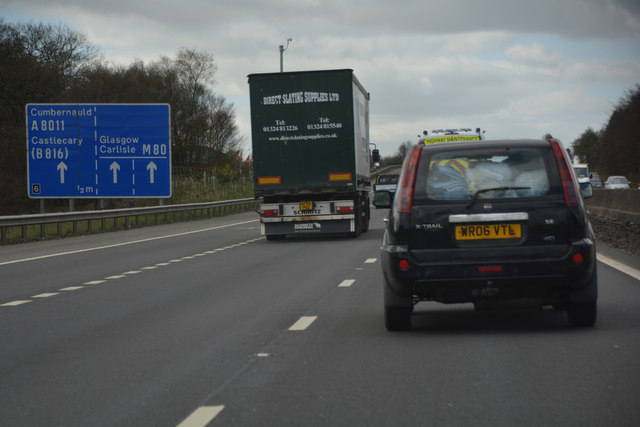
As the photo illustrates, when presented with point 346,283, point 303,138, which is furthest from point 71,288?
point 303,138

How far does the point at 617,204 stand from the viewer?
27.9m

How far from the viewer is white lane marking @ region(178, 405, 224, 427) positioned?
17.0 ft

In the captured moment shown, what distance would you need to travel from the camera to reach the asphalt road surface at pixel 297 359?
5.44m

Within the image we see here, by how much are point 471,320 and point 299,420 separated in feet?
13.6

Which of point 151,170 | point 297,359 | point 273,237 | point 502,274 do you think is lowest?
point 273,237

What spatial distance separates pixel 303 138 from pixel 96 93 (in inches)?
1458

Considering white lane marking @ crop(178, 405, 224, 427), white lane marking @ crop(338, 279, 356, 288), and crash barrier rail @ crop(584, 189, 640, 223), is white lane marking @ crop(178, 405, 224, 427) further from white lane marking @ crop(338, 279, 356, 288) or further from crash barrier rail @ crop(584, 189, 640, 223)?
crash barrier rail @ crop(584, 189, 640, 223)

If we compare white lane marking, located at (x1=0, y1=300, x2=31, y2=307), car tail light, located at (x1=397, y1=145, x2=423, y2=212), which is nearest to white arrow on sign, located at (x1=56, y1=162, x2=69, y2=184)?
white lane marking, located at (x1=0, y1=300, x2=31, y2=307)

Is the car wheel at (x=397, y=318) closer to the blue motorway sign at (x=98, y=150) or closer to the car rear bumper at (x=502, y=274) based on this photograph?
the car rear bumper at (x=502, y=274)

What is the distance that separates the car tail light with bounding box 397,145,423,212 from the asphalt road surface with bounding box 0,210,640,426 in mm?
1091

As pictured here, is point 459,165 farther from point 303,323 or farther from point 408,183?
point 303,323

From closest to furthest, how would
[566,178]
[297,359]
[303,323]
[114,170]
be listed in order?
[297,359] < [566,178] < [303,323] < [114,170]

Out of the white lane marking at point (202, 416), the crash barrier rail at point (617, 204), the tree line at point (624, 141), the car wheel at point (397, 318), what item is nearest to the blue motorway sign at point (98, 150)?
the crash barrier rail at point (617, 204)

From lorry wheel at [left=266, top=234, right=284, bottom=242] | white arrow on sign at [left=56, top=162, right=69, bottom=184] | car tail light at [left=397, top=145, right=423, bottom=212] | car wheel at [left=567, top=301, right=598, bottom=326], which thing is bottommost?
lorry wheel at [left=266, top=234, right=284, bottom=242]
